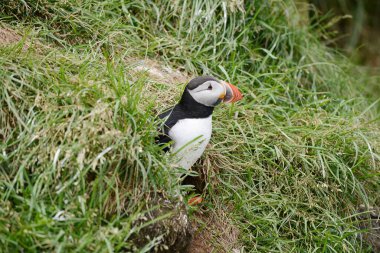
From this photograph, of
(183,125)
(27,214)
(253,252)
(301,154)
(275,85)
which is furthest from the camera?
(275,85)

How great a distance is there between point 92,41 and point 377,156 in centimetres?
224

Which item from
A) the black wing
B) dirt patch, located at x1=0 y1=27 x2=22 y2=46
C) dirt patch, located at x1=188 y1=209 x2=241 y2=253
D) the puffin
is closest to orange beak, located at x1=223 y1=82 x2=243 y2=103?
the puffin

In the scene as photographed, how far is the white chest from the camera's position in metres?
3.81

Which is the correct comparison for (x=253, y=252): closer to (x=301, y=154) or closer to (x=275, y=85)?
(x=301, y=154)

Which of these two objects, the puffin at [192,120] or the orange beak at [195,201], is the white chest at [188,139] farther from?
the orange beak at [195,201]

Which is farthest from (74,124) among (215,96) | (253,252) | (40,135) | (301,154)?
(301,154)

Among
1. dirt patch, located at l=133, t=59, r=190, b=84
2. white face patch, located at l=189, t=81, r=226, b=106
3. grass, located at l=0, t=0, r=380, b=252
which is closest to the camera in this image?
grass, located at l=0, t=0, r=380, b=252

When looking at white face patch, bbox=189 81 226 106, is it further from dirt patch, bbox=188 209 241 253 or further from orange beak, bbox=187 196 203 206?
→ dirt patch, bbox=188 209 241 253

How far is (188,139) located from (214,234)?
0.69 meters

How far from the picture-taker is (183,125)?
12.7 feet

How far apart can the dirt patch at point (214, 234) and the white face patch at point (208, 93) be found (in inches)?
28.0

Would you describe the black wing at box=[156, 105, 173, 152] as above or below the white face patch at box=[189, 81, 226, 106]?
below

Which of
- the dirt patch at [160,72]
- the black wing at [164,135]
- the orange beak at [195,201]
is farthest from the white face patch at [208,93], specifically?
the dirt patch at [160,72]

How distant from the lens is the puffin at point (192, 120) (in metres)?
3.82
